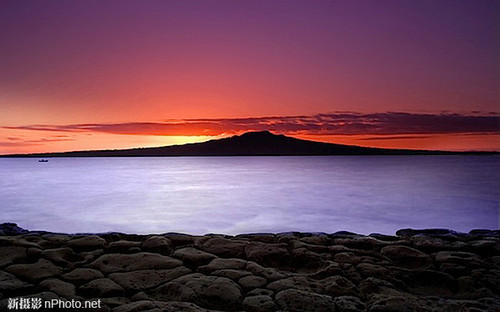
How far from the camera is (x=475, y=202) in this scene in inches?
716

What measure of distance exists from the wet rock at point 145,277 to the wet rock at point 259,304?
0.80 meters

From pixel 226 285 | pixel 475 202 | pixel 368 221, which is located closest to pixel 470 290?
pixel 226 285

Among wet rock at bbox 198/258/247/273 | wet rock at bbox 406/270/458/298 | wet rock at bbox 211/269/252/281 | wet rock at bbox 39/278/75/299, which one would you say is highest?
wet rock at bbox 198/258/247/273

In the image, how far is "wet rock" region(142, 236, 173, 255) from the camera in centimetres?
421

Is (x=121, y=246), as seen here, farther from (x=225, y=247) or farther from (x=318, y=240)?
(x=318, y=240)

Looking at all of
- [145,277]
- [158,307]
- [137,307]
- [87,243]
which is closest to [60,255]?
[87,243]

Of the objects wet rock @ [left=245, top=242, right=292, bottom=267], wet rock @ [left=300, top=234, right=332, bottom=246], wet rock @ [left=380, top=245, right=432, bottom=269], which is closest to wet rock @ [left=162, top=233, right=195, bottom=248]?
wet rock @ [left=245, top=242, right=292, bottom=267]

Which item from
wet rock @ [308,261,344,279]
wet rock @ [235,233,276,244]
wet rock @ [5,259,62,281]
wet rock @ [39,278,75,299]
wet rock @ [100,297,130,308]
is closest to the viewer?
wet rock @ [100,297,130,308]

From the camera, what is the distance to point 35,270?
3.53 metres

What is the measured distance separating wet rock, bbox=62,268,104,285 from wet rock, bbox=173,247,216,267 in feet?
2.58

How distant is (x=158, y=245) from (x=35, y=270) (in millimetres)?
1195

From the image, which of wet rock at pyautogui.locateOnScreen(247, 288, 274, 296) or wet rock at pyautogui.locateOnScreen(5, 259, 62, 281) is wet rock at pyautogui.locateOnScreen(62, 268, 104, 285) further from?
wet rock at pyautogui.locateOnScreen(247, 288, 274, 296)

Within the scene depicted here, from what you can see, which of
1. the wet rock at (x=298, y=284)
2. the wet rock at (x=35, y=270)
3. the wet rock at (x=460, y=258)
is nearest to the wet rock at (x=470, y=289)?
the wet rock at (x=460, y=258)

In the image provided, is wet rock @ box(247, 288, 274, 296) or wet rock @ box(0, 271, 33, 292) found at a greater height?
wet rock @ box(0, 271, 33, 292)
